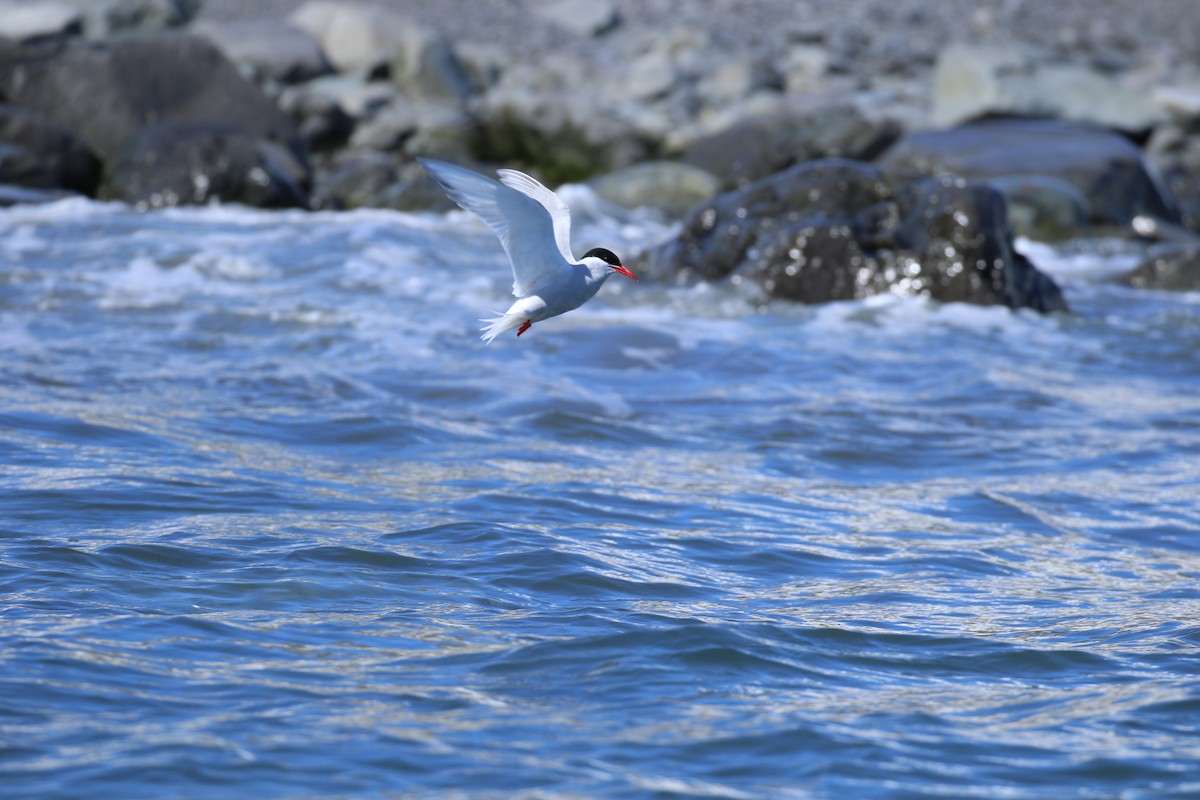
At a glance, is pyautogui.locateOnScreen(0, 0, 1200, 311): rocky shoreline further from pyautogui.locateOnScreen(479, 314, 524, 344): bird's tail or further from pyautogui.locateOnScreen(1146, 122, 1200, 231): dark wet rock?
pyautogui.locateOnScreen(479, 314, 524, 344): bird's tail

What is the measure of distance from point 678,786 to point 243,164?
14.0 metres

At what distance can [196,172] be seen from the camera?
54.6 ft

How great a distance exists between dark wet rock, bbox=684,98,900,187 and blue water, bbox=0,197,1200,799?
715 centimetres

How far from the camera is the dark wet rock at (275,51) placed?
74.8ft

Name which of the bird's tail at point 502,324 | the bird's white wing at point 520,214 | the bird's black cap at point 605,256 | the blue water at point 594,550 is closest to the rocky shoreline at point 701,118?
the blue water at point 594,550

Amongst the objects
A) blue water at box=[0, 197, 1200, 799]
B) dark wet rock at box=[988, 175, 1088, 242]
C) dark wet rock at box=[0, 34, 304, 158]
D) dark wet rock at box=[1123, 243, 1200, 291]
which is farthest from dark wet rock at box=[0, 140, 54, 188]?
dark wet rock at box=[1123, 243, 1200, 291]

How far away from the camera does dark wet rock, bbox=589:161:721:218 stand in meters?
17.9

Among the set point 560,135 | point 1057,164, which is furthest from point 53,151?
point 1057,164

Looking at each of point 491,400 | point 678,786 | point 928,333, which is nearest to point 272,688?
point 678,786

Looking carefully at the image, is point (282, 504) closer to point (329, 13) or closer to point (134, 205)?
point (134, 205)

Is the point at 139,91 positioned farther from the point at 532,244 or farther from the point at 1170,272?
the point at 532,244

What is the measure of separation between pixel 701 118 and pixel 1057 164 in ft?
20.9

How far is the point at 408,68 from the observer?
22.9 meters

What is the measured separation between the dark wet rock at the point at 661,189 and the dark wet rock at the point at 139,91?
452 centimetres
